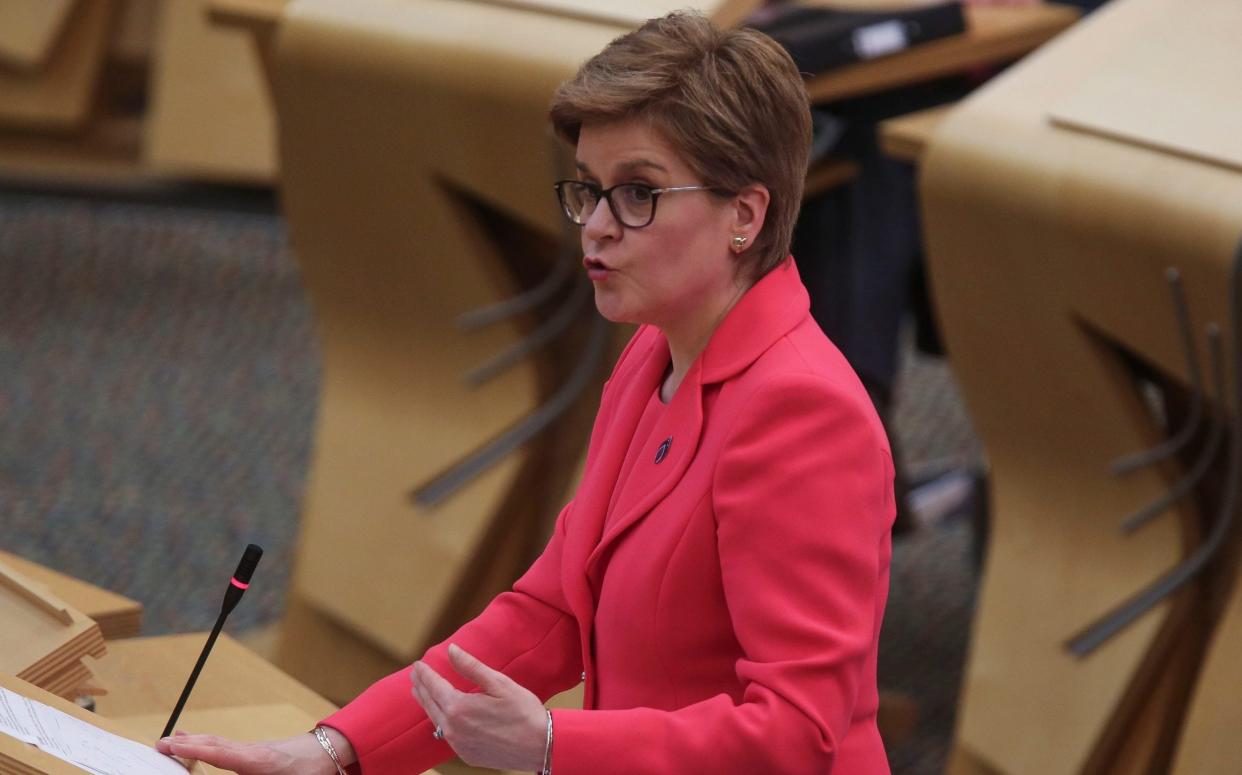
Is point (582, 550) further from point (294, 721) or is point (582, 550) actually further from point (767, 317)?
point (294, 721)

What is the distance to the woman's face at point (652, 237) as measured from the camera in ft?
3.72

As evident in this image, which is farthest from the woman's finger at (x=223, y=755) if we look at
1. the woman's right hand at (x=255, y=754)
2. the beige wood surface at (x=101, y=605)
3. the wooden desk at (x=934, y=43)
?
the wooden desk at (x=934, y=43)

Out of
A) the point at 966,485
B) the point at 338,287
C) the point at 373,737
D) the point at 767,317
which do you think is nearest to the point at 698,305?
the point at 767,317

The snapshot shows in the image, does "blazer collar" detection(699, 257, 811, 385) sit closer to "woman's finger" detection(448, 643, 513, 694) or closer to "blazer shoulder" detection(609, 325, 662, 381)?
"blazer shoulder" detection(609, 325, 662, 381)

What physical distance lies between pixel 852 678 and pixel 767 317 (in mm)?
249

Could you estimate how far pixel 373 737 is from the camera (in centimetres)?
126

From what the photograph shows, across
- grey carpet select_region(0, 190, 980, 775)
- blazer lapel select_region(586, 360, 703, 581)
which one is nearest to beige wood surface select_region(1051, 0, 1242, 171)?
blazer lapel select_region(586, 360, 703, 581)

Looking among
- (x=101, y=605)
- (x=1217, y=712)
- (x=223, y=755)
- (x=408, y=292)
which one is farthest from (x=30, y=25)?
(x=223, y=755)

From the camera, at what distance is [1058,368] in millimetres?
2223

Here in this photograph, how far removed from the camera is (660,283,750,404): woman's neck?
1198mm

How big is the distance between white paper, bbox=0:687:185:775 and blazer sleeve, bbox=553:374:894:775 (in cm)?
28

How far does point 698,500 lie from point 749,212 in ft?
0.64

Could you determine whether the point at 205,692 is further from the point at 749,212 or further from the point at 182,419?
the point at 182,419

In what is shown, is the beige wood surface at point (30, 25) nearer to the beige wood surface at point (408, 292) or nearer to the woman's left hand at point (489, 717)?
the beige wood surface at point (408, 292)
